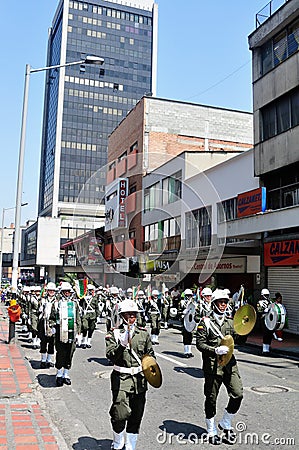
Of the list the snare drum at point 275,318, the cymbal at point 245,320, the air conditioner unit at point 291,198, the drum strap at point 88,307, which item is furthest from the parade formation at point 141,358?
the air conditioner unit at point 291,198

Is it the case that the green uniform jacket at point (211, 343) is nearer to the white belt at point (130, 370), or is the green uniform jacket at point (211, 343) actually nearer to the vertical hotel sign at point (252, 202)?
the white belt at point (130, 370)

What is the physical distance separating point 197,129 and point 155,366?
41.2 m

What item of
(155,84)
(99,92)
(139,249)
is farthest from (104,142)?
(139,249)

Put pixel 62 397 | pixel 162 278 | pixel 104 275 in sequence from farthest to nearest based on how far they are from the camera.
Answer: pixel 104 275 < pixel 162 278 < pixel 62 397

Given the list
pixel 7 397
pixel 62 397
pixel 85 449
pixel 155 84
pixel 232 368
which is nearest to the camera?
pixel 85 449

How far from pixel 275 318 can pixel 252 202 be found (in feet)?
23.2

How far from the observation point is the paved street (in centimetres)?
617

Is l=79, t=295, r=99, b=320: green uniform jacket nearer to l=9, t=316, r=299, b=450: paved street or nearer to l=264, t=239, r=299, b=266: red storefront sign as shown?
l=9, t=316, r=299, b=450: paved street

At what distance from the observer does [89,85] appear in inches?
5261

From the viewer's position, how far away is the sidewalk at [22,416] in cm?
577

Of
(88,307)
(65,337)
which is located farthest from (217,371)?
(88,307)

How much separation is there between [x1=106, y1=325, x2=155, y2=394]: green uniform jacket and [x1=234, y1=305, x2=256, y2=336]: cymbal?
203cm

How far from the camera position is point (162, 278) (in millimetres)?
33000

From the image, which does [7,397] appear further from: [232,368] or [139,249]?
[139,249]
